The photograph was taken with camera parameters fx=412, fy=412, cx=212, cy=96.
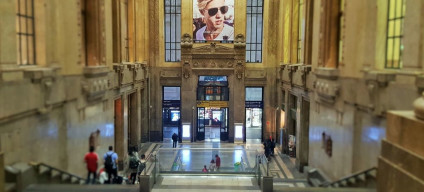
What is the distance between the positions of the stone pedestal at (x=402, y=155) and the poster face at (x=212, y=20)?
19.0 metres

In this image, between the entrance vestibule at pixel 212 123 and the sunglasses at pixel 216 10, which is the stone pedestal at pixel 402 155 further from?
the sunglasses at pixel 216 10

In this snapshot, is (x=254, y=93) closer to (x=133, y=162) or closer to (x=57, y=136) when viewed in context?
(x=133, y=162)

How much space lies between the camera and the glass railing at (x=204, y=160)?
1259 cm

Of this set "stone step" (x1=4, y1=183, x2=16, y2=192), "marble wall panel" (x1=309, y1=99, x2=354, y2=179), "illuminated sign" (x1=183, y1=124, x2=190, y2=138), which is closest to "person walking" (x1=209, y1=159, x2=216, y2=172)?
"marble wall panel" (x1=309, y1=99, x2=354, y2=179)

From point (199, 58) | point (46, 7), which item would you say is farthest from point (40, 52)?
point (199, 58)

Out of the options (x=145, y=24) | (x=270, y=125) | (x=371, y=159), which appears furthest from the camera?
(x=270, y=125)

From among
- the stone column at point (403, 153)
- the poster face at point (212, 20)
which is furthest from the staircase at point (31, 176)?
the poster face at point (212, 20)

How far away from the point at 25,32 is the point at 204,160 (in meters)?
7.01

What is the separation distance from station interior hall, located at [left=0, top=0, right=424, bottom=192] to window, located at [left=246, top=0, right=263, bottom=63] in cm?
6

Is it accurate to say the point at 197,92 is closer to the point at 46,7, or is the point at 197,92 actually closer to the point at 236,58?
the point at 236,58

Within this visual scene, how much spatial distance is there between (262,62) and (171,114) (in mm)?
6494

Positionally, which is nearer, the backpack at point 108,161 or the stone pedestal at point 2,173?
the stone pedestal at point 2,173

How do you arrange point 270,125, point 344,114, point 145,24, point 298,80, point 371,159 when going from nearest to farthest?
point 371,159, point 344,114, point 298,80, point 145,24, point 270,125

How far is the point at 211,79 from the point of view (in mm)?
25344
